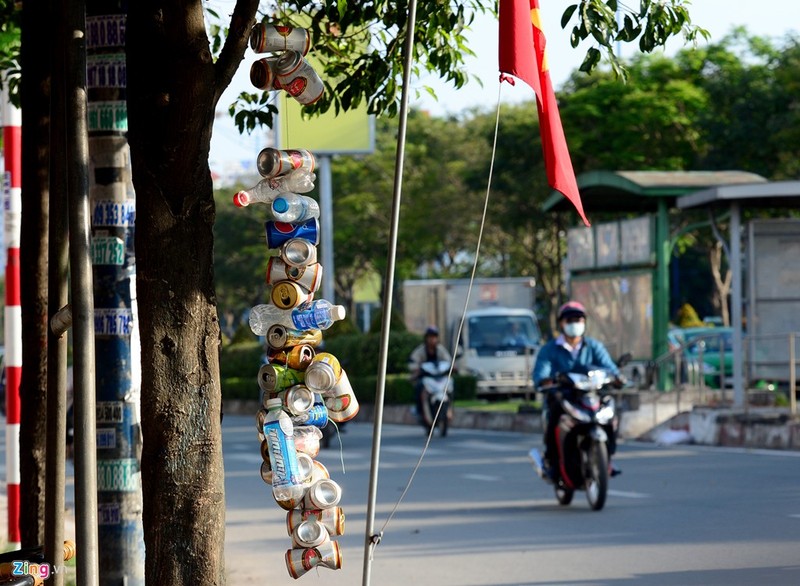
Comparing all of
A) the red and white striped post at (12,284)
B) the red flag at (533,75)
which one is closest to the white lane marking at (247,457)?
the red and white striped post at (12,284)

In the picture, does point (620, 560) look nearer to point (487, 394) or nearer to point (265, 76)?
point (265, 76)

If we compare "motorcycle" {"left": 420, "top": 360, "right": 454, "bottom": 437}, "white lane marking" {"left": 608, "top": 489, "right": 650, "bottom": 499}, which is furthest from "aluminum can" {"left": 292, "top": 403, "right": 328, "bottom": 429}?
"motorcycle" {"left": 420, "top": 360, "right": 454, "bottom": 437}

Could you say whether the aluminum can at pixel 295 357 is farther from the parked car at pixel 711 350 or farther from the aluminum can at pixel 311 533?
the parked car at pixel 711 350

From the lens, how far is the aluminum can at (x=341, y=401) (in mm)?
5086

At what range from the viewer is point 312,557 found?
4.95 m

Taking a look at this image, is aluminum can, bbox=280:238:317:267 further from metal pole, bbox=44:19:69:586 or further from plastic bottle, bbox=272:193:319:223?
metal pole, bbox=44:19:69:586

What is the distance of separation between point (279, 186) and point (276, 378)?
69 cm

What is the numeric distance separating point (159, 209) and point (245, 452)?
15971 millimetres

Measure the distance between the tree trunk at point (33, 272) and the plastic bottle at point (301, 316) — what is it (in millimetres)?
1876

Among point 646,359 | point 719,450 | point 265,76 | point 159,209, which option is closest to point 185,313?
point 159,209

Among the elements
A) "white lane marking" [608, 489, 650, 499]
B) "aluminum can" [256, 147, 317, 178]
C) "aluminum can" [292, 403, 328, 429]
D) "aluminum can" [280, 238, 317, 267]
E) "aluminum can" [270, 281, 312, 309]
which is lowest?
"white lane marking" [608, 489, 650, 499]

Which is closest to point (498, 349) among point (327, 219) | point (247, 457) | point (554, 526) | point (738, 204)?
point (327, 219)

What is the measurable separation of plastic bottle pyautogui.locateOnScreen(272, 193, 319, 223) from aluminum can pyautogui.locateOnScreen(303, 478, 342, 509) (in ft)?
3.04

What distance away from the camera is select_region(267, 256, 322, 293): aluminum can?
509cm
